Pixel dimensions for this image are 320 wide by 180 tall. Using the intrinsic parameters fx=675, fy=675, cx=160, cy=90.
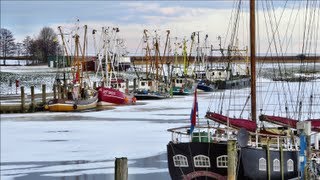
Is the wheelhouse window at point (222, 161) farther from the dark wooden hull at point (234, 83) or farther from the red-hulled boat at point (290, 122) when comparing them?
the dark wooden hull at point (234, 83)

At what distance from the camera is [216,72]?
12975 centimetres

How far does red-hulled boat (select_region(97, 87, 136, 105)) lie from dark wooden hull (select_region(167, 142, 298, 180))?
49.1m

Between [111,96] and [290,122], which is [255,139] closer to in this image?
[290,122]

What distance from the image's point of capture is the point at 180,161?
2609 centimetres

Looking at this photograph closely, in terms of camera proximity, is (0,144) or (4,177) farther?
(0,144)

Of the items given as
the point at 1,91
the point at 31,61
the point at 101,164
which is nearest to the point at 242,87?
the point at 1,91

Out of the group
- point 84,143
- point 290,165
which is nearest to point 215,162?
point 290,165

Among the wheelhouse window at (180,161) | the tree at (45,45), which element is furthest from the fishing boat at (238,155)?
the tree at (45,45)

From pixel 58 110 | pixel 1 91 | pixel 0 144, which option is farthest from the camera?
pixel 1 91

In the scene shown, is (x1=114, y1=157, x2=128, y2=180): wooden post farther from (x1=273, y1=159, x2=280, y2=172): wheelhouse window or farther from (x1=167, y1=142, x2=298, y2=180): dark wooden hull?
(x1=273, y1=159, x2=280, y2=172): wheelhouse window

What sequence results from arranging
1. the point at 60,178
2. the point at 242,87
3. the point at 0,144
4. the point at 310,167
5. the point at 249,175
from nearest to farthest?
the point at 310,167 < the point at 249,175 < the point at 60,178 < the point at 0,144 < the point at 242,87

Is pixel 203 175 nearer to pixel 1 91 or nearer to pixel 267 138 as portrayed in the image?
pixel 267 138

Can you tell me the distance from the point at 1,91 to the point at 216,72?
174ft

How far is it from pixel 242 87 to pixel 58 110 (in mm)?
62598
